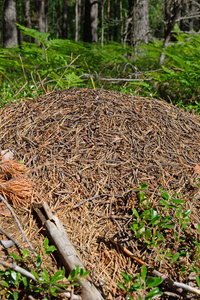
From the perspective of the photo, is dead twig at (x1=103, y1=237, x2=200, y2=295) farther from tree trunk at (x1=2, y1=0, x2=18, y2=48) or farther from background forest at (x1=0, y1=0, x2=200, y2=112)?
tree trunk at (x1=2, y1=0, x2=18, y2=48)

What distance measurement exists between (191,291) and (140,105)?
1949 mm

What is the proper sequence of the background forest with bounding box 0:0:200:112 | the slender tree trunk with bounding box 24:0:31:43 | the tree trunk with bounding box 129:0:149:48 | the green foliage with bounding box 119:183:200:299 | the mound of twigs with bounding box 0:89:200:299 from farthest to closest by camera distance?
1. the slender tree trunk with bounding box 24:0:31:43
2. the tree trunk with bounding box 129:0:149:48
3. the background forest with bounding box 0:0:200:112
4. the mound of twigs with bounding box 0:89:200:299
5. the green foliage with bounding box 119:183:200:299

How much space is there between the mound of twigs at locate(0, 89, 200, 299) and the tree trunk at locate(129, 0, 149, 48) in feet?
11.8

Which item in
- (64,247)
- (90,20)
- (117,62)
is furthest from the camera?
(90,20)

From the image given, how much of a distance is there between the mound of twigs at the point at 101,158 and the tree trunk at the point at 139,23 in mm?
3592

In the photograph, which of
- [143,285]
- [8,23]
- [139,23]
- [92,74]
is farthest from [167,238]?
[8,23]

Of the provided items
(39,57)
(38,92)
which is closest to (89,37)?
(39,57)

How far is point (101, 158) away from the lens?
85.7 inches

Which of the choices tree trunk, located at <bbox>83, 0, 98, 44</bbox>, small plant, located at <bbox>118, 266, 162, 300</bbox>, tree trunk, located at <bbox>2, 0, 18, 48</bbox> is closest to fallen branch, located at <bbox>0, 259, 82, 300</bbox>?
small plant, located at <bbox>118, 266, 162, 300</bbox>

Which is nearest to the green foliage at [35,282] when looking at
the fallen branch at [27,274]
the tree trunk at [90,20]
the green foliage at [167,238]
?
the fallen branch at [27,274]

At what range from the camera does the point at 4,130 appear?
2434 mm

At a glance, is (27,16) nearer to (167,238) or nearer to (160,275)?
(167,238)

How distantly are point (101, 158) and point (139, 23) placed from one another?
4.92 meters

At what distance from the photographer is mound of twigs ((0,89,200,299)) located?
1.76 m
